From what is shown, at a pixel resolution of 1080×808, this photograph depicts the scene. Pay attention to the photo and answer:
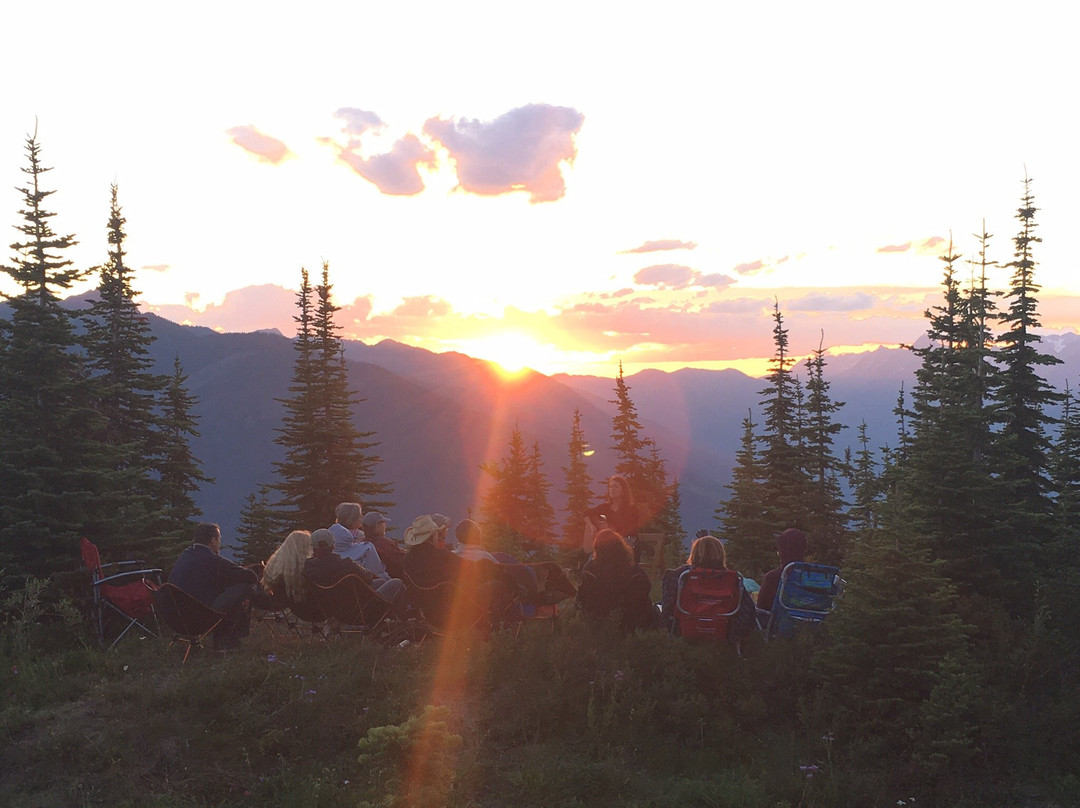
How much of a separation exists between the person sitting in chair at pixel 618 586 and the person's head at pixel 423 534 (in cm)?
214

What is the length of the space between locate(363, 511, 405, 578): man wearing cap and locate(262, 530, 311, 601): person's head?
60.8 inches

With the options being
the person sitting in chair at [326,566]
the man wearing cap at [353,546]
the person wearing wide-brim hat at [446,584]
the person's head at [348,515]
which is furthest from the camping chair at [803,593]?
the person's head at [348,515]

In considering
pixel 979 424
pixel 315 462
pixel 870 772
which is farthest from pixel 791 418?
pixel 870 772

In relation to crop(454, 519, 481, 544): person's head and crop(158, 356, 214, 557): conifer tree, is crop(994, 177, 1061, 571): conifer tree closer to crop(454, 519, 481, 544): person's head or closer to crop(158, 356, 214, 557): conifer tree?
crop(454, 519, 481, 544): person's head

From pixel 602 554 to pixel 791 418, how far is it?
943 inches

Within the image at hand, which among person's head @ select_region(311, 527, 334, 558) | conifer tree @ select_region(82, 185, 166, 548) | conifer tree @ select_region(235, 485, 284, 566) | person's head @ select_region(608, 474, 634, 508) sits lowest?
conifer tree @ select_region(235, 485, 284, 566)

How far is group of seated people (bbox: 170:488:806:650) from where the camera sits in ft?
29.9

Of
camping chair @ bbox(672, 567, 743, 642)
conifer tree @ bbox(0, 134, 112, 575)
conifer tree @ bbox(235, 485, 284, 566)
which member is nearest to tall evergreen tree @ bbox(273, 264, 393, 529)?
conifer tree @ bbox(235, 485, 284, 566)

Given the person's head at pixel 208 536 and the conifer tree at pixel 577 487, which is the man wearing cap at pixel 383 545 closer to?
the person's head at pixel 208 536

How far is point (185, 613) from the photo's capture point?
8719mm

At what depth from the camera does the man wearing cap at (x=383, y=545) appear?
10.8m

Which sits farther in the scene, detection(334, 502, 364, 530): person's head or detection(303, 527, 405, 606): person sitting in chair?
detection(334, 502, 364, 530): person's head

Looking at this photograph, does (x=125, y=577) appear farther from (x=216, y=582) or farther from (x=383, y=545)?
(x=383, y=545)

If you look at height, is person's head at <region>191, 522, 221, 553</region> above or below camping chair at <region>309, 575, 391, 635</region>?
above
